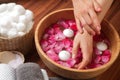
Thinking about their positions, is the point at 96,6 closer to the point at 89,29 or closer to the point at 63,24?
the point at 89,29

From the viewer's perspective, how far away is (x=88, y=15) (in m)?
0.75

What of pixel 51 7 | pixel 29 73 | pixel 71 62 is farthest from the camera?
pixel 51 7

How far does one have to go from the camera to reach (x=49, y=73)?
34.2 inches

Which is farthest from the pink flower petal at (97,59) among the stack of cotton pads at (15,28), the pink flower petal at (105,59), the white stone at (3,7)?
the white stone at (3,7)

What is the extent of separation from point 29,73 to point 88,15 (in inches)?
A: 9.7

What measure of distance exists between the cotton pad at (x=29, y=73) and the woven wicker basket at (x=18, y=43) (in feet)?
0.38

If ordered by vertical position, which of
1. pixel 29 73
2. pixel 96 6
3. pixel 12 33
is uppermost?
pixel 96 6

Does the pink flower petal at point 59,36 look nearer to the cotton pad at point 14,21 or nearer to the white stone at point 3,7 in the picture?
the cotton pad at point 14,21

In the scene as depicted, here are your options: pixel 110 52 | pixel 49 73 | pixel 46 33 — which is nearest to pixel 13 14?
pixel 46 33

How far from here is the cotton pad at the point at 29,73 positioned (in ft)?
2.29

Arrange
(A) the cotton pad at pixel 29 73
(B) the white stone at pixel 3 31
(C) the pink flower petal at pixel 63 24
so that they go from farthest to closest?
(C) the pink flower petal at pixel 63 24 → (B) the white stone at pixel 3 31 → (A) the cotton pad at pixel 29 73

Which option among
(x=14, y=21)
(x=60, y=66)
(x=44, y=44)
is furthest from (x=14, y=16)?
(x=60, y=66)

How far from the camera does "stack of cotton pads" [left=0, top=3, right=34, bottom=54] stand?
807 millimetres

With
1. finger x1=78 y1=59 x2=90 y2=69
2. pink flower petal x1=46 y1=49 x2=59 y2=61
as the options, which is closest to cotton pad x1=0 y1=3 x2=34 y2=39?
pink flower petal x1=46 y1=49 x2=59 y2=61
